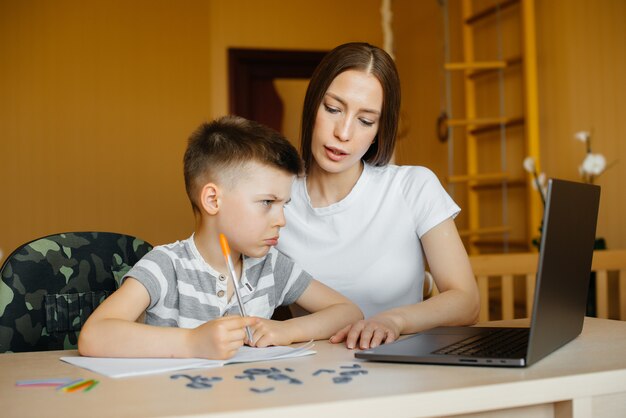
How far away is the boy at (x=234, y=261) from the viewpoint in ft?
4.18

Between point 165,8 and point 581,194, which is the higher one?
point 165,8

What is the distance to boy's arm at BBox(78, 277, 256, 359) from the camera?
3.50ft

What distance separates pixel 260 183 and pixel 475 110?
3018mm

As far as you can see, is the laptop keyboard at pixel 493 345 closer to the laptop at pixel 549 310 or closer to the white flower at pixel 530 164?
the laptop at pixel 549 310

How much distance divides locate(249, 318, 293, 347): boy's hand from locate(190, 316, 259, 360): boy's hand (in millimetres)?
129

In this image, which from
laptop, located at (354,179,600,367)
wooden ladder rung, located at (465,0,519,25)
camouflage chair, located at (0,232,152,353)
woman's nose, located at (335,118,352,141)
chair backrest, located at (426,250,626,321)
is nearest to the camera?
laptop, located at (354,179,600,367)

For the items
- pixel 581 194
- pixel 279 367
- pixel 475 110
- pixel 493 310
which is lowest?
pixel 493 310

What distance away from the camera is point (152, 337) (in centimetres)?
112

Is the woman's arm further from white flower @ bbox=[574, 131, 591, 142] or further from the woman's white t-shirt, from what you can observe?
white flower @ bbox=[574, 131, 591, 142]

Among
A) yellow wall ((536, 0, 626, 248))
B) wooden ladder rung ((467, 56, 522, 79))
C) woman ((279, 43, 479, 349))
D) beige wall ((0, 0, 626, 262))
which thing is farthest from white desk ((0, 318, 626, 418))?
beige wall ((0, 0, 626, 262))

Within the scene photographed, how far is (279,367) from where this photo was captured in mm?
1030

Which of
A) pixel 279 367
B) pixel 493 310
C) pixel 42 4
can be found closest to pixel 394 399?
pixel 279 367

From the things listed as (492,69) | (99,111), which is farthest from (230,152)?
(99,111)

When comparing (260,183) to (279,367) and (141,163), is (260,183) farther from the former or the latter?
(141,163)
